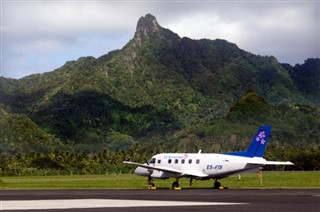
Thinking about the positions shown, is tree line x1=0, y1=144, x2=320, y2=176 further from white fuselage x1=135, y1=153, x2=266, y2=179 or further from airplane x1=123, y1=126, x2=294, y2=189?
airplane x1=123, y1=126, x2=294, y2=189

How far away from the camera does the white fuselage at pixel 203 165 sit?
184ft

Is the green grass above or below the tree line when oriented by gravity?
below

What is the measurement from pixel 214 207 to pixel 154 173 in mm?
27989

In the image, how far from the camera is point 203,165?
58.0 m

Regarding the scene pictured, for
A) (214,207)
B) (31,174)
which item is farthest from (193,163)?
(31,174)

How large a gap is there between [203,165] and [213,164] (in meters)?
1.04

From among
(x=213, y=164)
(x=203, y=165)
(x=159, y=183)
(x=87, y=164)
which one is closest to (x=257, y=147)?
(x=213, y=164)

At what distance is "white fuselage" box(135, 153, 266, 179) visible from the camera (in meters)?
56.0

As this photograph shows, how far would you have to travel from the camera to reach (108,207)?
32.3 m

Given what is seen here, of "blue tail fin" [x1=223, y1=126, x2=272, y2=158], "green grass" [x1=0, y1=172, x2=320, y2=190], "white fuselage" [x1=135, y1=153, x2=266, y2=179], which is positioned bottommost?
"green grass" [x1=0, y1=172, x2=320, y2=190]

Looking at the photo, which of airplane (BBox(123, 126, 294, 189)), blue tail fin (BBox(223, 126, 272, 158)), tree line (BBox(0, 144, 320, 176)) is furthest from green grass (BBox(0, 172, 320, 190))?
tree line (BBox(0, 144, 320, 176))

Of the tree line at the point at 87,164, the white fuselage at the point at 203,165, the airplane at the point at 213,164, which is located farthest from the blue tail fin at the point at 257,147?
the tree line at the point at 87,164

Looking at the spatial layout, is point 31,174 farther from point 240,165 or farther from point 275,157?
point 240,165

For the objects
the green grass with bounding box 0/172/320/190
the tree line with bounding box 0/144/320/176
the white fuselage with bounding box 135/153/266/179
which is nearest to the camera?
the white fuselage with bounding box 135/153/266/179
